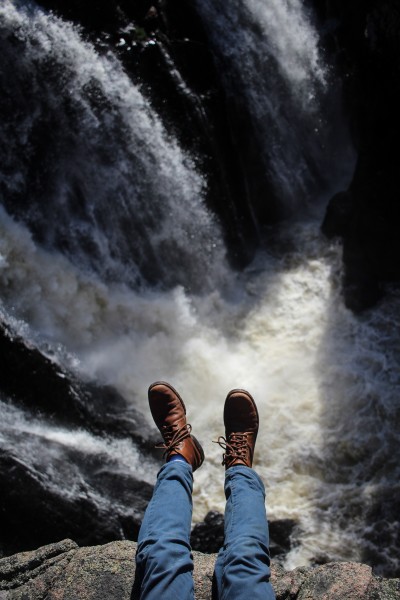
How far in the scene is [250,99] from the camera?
7781mm

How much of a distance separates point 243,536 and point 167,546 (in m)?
0.40

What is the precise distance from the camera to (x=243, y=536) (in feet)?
8.65

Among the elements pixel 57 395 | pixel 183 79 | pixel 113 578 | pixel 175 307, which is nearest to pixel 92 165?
pixel 183 79

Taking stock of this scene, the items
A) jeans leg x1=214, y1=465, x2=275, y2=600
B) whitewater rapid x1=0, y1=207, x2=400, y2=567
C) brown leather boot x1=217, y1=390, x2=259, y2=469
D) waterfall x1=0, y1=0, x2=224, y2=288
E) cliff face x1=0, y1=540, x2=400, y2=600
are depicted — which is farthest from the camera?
waterfall x1=0, y1=0, x2=224, y2=288

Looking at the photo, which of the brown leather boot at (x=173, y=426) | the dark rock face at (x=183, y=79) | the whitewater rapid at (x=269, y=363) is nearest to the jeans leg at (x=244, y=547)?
the brown leather boot at (x=173, y=426)

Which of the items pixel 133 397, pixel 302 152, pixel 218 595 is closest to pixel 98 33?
pixel 302 152

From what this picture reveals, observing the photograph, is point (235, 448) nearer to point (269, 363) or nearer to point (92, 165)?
point (269, 363)

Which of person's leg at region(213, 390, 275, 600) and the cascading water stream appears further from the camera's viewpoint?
the cascading water stream

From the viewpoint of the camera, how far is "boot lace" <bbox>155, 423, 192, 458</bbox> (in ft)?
10.9

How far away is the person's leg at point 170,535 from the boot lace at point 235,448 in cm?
21

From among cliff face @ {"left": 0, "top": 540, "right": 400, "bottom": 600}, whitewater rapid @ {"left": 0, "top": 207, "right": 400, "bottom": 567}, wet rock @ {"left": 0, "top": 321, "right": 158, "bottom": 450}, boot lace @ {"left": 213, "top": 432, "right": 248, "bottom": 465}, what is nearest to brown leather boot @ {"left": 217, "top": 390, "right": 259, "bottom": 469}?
boot lace @ {"left": 213, "top": 432, "right": 248, "bottom": 465}

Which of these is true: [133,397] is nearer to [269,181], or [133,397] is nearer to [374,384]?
[374,384]

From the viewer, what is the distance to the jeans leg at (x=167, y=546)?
2449 mm

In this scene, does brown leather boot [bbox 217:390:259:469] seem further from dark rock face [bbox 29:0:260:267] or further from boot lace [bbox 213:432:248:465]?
dark rock face [bbox 29:0:260:267]
